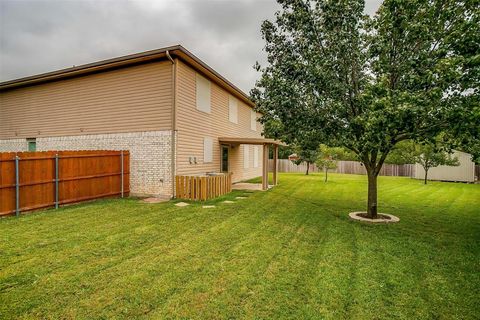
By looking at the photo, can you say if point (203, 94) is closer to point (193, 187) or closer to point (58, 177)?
point (193, 187)

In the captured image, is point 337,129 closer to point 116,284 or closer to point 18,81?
point 116,284

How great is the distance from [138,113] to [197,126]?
252 cm

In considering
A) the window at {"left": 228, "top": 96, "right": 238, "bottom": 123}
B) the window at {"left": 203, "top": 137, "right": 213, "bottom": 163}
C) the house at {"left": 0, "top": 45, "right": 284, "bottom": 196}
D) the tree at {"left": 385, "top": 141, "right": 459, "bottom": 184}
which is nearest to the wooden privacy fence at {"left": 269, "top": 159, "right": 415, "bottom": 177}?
the tree at {"left": 385, "top": 141, "right": 459, "bottom": 184}

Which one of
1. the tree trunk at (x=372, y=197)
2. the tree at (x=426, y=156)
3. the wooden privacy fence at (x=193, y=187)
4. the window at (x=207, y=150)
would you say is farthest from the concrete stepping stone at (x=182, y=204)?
the tree at (x=426, y=156)

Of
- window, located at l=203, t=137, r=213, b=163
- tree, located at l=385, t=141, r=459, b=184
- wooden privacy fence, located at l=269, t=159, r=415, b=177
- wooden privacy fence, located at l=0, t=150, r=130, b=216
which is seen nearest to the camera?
wooden privacy fence, located at l=0, t=150, r=130, b=216

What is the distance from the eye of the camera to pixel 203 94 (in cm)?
1205

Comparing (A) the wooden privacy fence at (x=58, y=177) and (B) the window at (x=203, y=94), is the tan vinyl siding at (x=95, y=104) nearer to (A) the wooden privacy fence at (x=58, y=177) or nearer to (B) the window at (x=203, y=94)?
(B) the window at (x=203, y=94)

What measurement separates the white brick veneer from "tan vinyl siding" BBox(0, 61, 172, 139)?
318 millimetres

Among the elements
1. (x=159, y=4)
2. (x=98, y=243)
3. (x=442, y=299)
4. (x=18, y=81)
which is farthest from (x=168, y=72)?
(x=442, y=299)

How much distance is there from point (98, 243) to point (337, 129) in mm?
6582

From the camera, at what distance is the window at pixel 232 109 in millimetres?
15258

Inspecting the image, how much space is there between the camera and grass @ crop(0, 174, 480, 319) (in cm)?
303

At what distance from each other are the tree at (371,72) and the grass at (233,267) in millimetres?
2452

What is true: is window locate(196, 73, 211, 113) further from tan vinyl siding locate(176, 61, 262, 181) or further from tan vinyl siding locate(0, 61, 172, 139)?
tan vinyl siding locate(0, 61, 172, 139)
